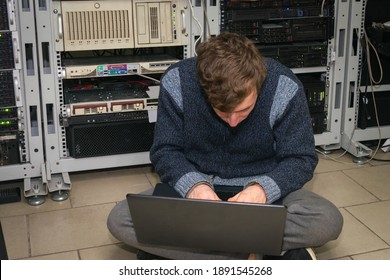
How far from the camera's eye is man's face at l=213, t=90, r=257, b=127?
158cm

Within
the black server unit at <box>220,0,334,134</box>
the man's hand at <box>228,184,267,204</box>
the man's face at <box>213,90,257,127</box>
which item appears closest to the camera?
the man's face at <box>213,90,257,127</box>

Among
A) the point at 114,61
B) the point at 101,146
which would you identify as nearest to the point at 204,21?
the point at 114,61

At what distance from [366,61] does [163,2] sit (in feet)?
3.91

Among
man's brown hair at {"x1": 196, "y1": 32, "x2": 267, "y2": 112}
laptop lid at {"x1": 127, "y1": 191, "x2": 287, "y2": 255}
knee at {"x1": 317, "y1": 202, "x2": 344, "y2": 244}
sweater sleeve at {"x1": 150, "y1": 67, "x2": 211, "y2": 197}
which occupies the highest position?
man's brown hair at {"x1": 196, "y1": 32, "x2": 267, "y2": 112}


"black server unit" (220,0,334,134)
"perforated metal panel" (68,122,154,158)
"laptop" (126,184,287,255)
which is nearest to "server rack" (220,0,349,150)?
"black server unit" (220,0,334,134)

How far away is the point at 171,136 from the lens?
188cm

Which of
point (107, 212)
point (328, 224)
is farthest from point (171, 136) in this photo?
point (107, 212)

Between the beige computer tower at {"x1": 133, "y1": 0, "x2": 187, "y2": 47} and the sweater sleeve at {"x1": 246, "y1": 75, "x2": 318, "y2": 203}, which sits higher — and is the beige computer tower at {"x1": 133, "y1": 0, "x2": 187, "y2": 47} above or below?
above

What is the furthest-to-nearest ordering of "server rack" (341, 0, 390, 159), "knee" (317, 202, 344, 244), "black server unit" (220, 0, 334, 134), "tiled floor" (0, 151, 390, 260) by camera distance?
"server rack" (341, 0, 390, 159) → "black server unit" (220, 0, 334, 134) → "tiled floor" (0, 151, 390, 260) → "knee" (317, 202, 344, 244)

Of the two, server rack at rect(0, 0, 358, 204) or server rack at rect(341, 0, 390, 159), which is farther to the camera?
server rack at rect(341, 0, 390, 159)

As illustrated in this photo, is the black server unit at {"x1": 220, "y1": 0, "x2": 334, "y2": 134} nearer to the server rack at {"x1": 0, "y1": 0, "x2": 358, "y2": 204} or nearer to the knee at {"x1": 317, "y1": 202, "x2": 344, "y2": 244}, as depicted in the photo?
the server rack at {"x1": 0, "y1": 0, "x2": 358, "y2": 204}

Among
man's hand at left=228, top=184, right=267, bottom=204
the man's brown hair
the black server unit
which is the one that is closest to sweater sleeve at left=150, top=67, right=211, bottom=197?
man's hand at left=228, top=184, right=267, bottom=204

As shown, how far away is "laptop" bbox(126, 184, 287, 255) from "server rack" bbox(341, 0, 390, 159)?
173cm

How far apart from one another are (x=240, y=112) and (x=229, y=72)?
0.14 meters
